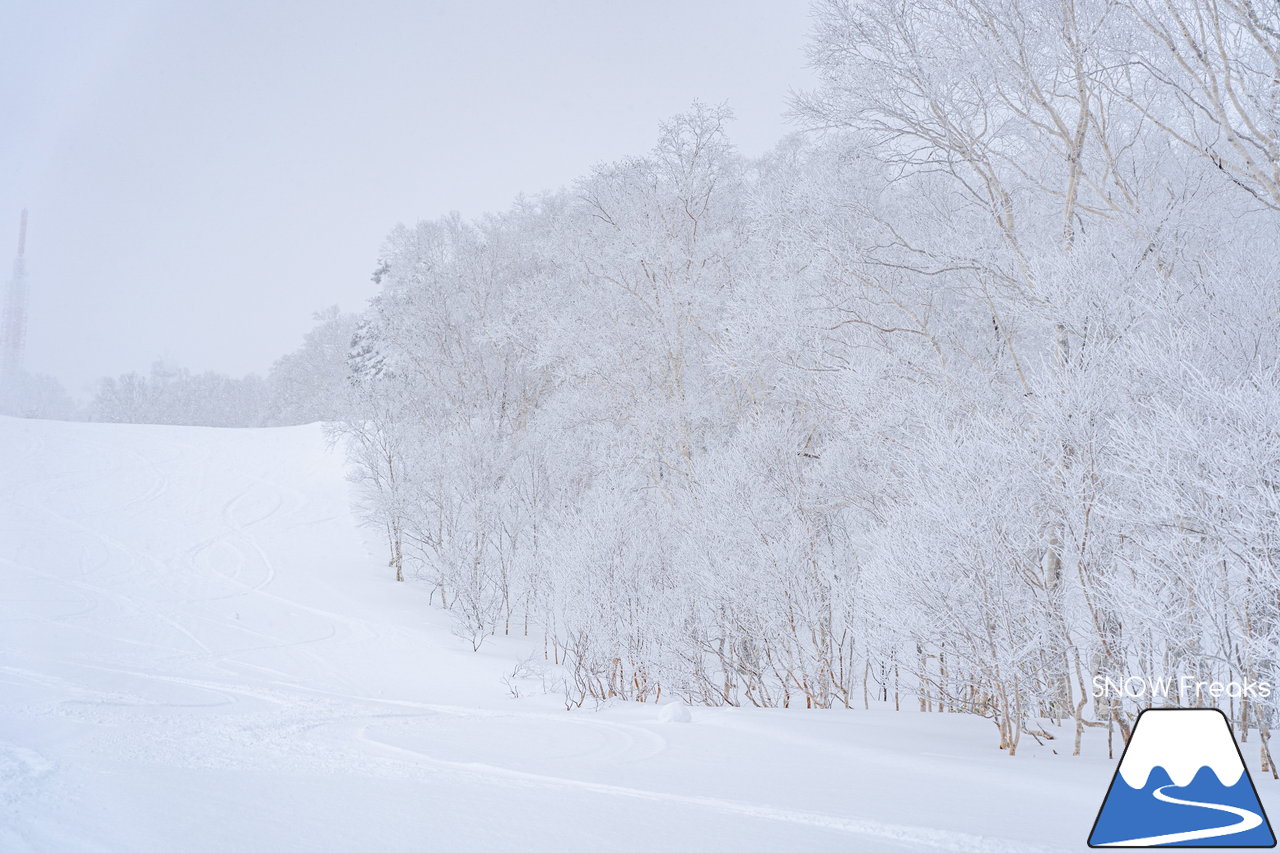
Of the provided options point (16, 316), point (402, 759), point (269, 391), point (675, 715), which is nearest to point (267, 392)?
point (269, 391)

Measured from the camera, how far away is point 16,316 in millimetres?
3924

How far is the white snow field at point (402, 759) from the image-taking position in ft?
9.70

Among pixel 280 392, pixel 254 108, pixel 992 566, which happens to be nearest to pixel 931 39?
pixel 992 566

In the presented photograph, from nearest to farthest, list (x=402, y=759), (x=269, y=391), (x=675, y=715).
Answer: (x=402, y=759) < (x=675, y=715) < (x=269, y=391)

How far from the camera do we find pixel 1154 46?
743cm

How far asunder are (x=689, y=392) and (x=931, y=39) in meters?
7.56

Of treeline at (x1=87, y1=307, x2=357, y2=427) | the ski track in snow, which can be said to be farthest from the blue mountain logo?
treeline at (x1=87, y1=307, x2=357, y2=427)

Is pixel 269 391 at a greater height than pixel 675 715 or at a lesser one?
greater

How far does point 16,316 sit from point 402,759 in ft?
9.90

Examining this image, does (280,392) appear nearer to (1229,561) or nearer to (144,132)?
(144,132)

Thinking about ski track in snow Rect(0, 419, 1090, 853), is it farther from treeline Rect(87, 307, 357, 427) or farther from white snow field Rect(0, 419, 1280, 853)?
treeline Rect(87, 307, 357, 427)

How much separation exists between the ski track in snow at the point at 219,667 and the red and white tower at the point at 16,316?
130 cm

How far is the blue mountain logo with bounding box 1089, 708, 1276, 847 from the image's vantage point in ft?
10.6

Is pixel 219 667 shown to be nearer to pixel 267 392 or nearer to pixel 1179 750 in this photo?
pixel 1179 750
